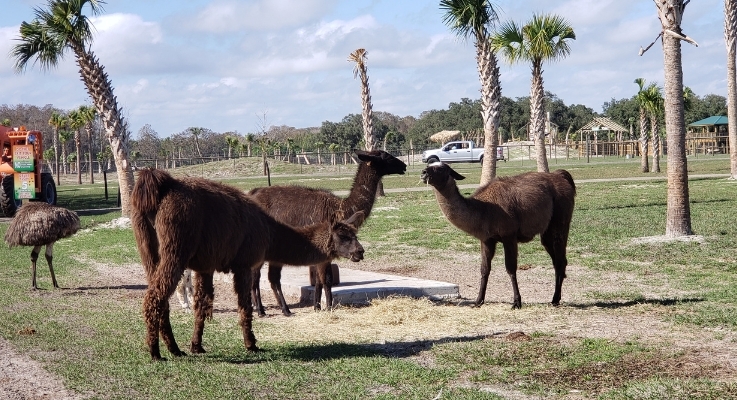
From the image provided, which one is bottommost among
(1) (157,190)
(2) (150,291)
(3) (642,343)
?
(3) (642,343)

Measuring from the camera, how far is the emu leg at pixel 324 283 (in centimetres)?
1013

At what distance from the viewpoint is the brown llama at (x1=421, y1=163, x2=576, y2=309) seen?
10242 millimetres

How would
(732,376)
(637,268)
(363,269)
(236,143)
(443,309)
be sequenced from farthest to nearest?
(236,143), (363,269), (637,268), (443,309), (732,376)

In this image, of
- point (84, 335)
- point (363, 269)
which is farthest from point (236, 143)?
point (84, 335)

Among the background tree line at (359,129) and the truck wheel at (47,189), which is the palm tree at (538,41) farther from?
the background tree line at (359,129)

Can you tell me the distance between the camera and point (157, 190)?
736 cm

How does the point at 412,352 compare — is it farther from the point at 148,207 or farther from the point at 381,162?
the point at 381,162

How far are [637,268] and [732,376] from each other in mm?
6486

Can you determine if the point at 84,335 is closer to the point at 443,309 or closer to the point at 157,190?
the point at 157,190

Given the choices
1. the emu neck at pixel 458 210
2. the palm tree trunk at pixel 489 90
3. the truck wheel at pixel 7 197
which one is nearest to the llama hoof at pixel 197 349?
the emu neck at pixel 458 210

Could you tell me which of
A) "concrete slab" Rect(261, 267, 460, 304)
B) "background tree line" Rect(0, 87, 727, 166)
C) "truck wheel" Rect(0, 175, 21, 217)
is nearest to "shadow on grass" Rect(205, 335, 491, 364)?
"concrete slab" Rect(261, 267, 460, 304)

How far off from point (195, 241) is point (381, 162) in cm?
395

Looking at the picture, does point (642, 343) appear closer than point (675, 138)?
Yes

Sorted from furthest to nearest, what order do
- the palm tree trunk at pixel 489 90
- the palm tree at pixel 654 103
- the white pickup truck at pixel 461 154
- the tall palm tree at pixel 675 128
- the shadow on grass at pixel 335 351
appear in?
the white pickup truck at pixel 461 154, the palm tree at pixel 654 103, the palm tree trunk at pixel 489 90, the tall palm tree at pixel 675 128, the shadow on grass at pixel 335 351
